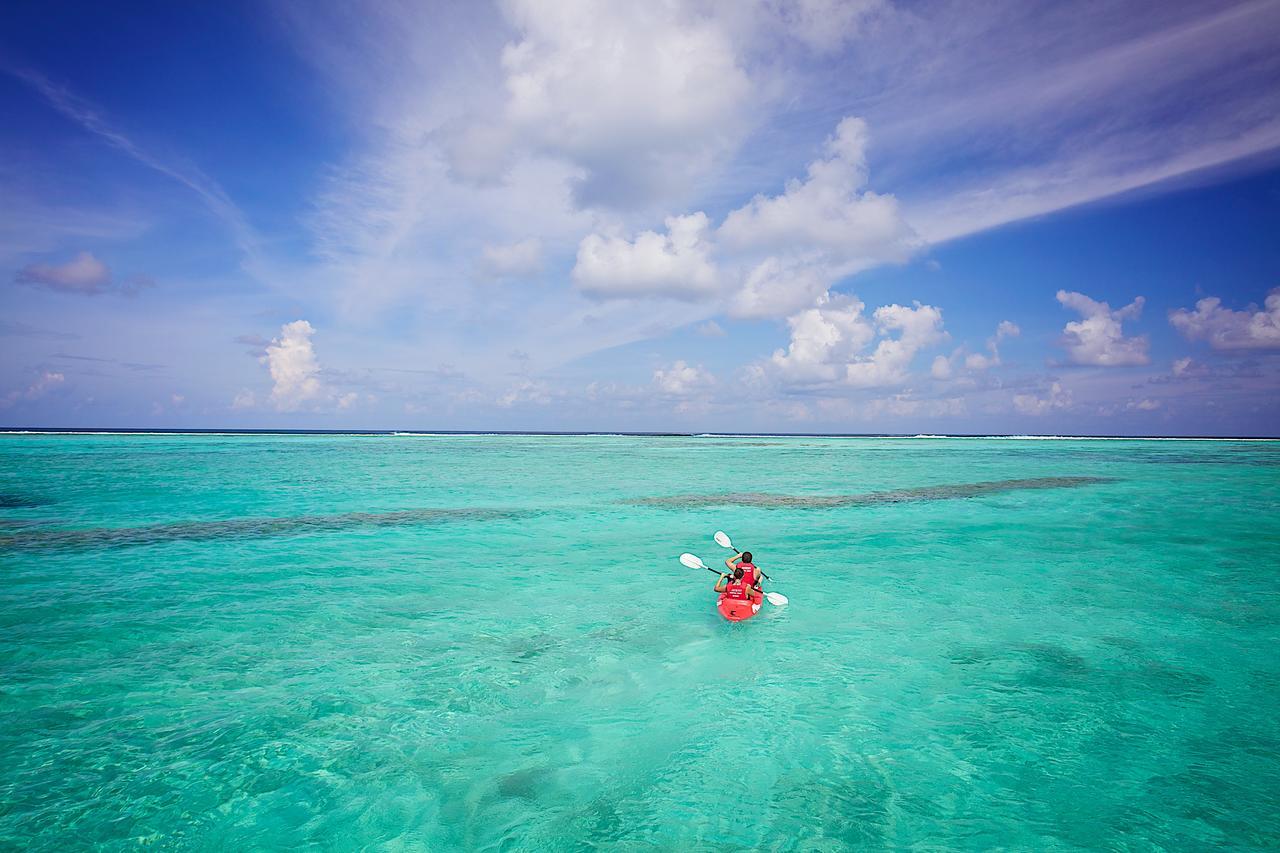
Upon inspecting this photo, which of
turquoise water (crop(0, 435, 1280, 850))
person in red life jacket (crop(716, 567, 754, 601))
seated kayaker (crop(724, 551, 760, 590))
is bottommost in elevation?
turquoise water (crop(0, 435, 1280, 850))

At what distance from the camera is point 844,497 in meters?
37.3

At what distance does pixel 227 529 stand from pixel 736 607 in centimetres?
2239

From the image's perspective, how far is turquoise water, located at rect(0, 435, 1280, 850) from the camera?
703cm

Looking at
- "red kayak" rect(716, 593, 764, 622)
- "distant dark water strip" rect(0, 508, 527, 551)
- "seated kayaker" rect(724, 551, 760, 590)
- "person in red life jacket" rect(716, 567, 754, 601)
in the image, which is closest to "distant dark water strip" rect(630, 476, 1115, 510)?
"distant dark water strip" rect(0, 508, 527, 551)

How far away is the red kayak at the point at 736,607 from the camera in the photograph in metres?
13.8

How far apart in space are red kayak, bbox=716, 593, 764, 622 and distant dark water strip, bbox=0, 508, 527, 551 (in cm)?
1738

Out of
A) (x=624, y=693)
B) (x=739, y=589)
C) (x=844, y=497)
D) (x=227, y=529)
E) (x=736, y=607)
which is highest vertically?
(x=739, y=589)

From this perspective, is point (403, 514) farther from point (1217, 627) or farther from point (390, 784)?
point (1217, 627)

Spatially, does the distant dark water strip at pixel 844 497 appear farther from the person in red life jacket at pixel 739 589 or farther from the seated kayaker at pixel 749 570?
the person in red life jacket at pixel 739 589

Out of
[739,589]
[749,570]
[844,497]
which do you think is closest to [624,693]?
[739,589]

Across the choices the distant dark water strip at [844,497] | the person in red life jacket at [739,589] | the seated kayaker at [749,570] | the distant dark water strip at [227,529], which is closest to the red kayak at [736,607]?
the person in red life jacket at [739,589]

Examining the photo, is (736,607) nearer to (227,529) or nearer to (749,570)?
(749,570)

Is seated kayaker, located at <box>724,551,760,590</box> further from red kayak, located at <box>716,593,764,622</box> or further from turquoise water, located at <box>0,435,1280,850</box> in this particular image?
turquoise water, located at <box>0,435,1280,850</box>

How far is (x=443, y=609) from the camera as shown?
1496 cm
